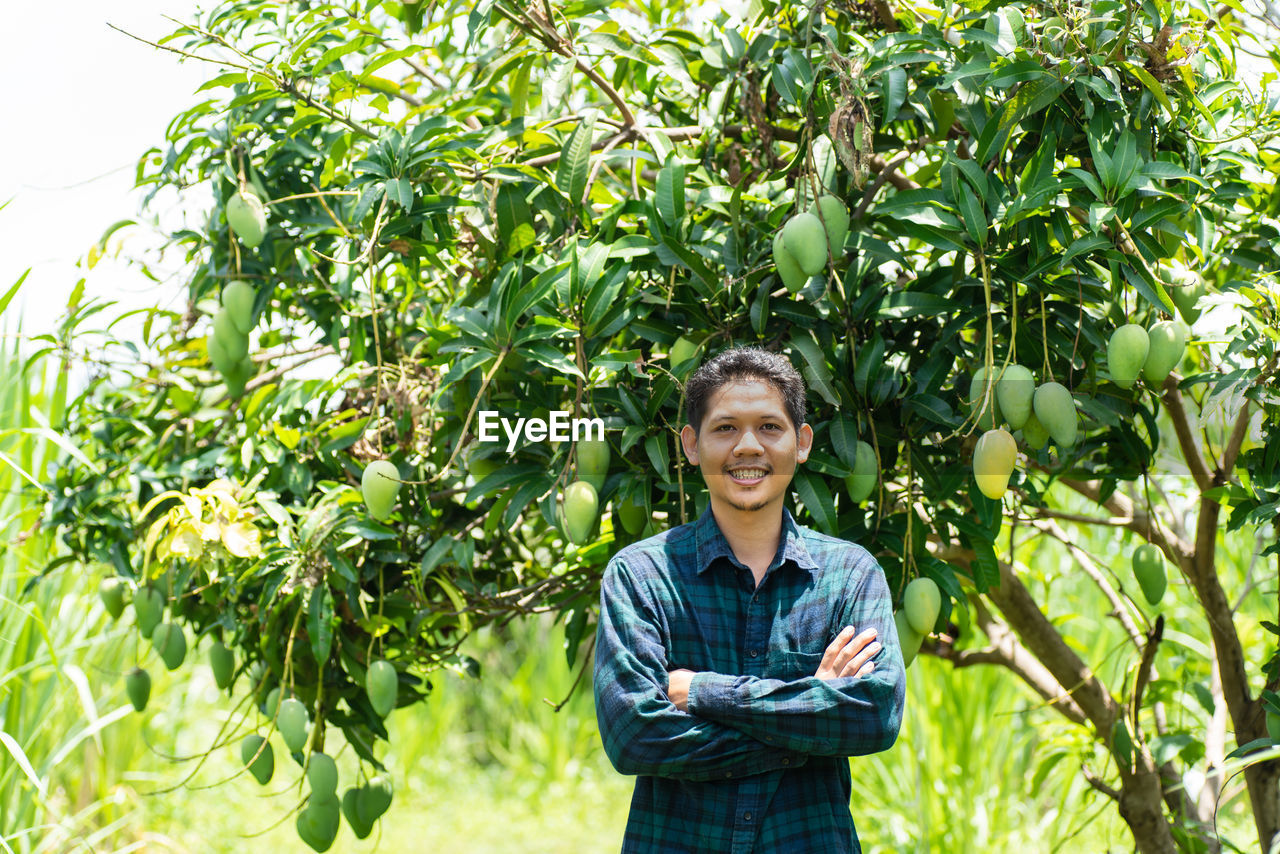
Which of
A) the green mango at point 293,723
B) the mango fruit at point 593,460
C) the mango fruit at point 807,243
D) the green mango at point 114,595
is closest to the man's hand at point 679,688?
the mango fruit at point 593,460

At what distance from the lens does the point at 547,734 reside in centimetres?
541

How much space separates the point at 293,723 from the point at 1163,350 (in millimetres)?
1362

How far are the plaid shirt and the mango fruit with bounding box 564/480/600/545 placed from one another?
163 mm

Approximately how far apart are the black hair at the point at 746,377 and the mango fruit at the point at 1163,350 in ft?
1.53

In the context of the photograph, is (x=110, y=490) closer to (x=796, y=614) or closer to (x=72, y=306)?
(x=72, y=306)

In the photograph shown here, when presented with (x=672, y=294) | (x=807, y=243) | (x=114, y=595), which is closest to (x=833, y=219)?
(x=807, y=243)

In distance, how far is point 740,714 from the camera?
1.17 metres

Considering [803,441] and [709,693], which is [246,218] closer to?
[803,441]

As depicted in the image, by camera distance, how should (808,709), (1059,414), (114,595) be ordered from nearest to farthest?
(808,709) < (1059,414) < (114,595)

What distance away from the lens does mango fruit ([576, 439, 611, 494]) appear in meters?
1.58

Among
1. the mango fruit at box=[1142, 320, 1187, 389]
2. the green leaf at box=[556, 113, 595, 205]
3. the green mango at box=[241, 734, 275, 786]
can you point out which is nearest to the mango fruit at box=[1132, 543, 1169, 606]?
the mango fruit at box=[1142, 320, 1187, 389]

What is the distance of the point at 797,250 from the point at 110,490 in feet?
4.65

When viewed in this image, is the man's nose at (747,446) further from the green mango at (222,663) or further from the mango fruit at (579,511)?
the green mango at (222,663)

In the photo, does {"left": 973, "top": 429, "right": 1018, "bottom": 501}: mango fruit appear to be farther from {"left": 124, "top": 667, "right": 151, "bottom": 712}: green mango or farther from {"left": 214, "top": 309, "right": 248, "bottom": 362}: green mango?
{"left": 124, "top": 667, "right": 151, "bottom": 712}: green mango
